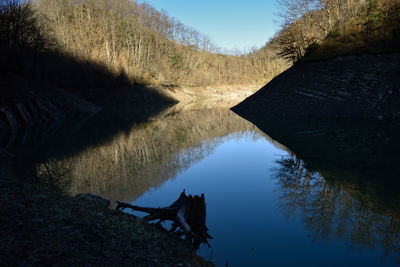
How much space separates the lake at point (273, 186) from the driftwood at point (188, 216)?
25 centimetres

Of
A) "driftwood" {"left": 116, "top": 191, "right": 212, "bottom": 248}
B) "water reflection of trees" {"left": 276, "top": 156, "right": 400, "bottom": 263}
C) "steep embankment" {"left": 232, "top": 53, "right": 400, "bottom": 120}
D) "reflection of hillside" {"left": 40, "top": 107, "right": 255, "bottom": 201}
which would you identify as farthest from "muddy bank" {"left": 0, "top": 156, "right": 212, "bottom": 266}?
"steep embankment" {"left": 232, "top": 53, "right": 400, "bottom": 120}

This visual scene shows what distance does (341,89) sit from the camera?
1920 cm

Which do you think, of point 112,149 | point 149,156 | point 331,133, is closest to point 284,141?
point 331,133

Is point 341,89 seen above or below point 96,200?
above

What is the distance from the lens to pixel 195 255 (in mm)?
4164

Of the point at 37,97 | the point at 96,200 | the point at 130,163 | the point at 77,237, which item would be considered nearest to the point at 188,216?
the point at 77,237

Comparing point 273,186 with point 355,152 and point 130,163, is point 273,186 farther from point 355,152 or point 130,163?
point 130,163

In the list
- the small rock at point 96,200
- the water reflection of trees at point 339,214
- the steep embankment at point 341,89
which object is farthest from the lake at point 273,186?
the steep embankment at point 341,89

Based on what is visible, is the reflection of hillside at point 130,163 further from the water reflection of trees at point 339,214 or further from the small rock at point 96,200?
the water reflection of trees at point 339,214

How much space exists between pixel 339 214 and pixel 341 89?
55.0ft

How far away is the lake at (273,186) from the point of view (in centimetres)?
434

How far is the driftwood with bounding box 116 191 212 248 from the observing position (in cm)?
461

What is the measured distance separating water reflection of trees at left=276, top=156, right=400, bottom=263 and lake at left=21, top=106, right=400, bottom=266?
0.02 meters

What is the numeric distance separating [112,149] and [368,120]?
643 inches
